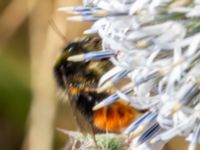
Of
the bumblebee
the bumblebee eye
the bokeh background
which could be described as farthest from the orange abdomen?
the bokeh background

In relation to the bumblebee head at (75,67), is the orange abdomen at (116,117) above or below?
below

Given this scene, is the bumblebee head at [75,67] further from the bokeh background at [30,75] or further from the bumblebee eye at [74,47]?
the bokeh background at [30,75]

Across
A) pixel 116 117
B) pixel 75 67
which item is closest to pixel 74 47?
pixel 75 67

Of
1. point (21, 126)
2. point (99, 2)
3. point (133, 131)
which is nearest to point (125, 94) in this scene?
point (133, 131)

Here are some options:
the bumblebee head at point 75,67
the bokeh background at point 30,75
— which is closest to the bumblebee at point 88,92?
the bumblebee head at point 75,67

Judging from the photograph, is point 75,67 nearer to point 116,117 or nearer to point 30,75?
point 116,117

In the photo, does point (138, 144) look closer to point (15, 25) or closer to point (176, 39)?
point (176, 39)

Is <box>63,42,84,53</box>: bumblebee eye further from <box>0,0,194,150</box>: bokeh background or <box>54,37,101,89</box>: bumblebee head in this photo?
<box>0,0,194,150</box>: bokeh background
